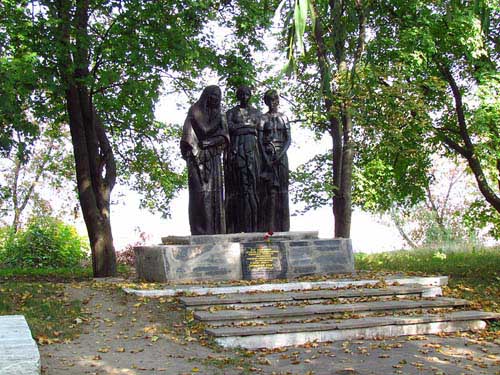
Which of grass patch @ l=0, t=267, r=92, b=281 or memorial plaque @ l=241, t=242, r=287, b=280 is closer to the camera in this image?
memorial plaque @ l=241, t=242, r=287, b=280

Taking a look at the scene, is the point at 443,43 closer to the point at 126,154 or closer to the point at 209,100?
the point at 209,100

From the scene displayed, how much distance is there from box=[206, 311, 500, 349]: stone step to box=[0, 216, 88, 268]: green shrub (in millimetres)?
12767

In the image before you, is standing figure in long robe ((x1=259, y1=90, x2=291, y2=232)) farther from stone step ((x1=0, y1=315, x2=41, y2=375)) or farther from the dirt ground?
stone step ((x1=0, y1=315, x2=41, y2=375))

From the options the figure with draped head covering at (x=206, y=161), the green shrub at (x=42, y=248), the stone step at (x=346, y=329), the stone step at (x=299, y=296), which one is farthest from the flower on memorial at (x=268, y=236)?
the green shrub at (x=42, y=248)

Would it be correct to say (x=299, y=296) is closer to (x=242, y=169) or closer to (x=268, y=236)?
(x=268, y=236)

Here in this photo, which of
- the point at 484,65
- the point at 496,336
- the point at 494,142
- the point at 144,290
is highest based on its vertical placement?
the point at 484,65

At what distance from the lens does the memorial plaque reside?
38.4 feet

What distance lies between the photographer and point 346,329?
29.3ft

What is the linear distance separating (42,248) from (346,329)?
1350 centimetres

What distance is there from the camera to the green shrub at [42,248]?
20.1 m

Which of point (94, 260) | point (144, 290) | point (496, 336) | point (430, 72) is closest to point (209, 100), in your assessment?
point (144, 290)

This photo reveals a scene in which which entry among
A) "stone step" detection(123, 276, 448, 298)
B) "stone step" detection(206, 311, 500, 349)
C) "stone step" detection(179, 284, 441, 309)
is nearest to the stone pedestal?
"stone step" detection(123, 276, 448, 298)

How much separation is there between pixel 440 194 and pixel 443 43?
60.0 feet

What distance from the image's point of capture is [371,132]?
59.3 feet
